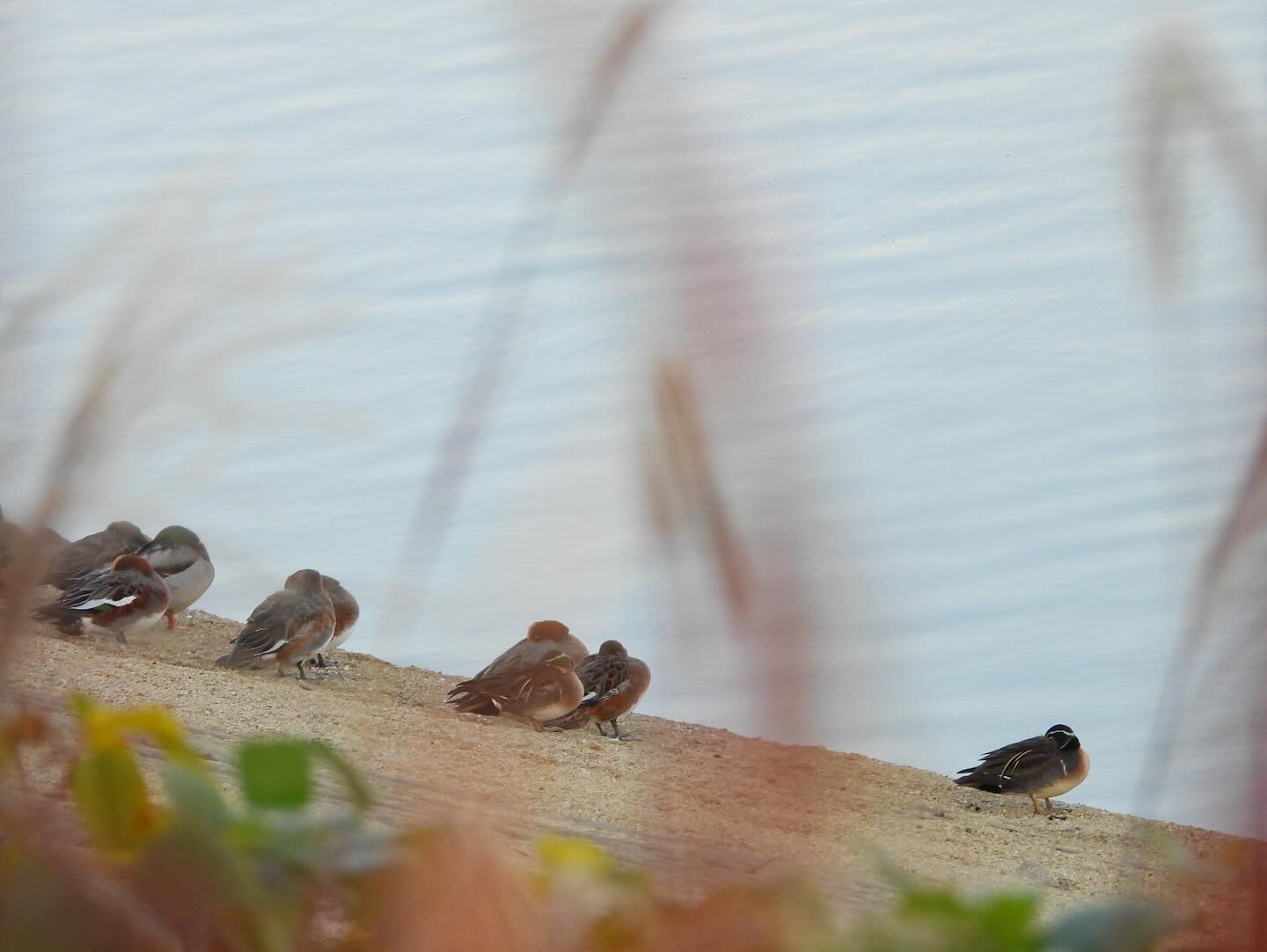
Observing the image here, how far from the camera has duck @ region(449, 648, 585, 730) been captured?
372 cm

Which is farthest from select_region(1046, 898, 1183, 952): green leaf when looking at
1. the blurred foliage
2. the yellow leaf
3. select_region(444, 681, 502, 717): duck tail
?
select_region(444, 681, 502, 717): duck tail

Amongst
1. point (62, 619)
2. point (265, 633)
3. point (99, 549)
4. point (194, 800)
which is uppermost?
point (99, 549)

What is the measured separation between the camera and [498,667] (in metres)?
3.88

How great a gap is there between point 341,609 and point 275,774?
388 centimetres

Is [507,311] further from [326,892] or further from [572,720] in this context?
[572,720]

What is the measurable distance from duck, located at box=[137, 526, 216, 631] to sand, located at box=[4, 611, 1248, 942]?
0.11 meters

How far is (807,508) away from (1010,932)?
0.34ft

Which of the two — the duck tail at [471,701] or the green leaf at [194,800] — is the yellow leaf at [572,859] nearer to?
the green leaf at [194,800]

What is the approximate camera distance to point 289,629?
4.05 m

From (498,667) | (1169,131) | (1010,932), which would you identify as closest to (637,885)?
(1010,932)

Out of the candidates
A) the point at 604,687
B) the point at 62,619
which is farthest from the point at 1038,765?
the point at 62,619

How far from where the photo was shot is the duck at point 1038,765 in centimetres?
337

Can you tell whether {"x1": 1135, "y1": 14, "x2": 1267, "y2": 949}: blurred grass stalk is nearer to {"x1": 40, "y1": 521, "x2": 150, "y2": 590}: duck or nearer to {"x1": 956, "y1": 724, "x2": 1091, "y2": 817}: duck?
{"x1": 956, "y1": 724, "x2": 1091, "y2": 817}: duck

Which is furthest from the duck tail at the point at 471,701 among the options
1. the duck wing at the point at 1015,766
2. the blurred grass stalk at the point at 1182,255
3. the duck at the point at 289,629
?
the blurred grass stalk at the point at 1182,255
